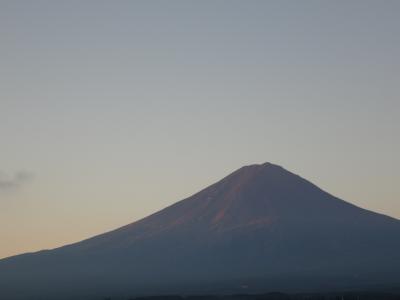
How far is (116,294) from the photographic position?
147 meters

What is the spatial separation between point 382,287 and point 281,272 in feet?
183

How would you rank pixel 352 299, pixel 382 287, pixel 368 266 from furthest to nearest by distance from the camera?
pixel 368 266, pixel 382 287, pixel 352 299

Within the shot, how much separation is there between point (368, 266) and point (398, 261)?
7371 mm

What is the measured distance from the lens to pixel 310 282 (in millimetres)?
161000

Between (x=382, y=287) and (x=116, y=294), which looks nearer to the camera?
(x=382, y=287)

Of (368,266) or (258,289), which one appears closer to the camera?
(258,289)

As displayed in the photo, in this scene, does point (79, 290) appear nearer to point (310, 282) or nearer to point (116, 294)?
point (116, 294)

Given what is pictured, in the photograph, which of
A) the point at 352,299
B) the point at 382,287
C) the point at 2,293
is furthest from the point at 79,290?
the point at 352,299

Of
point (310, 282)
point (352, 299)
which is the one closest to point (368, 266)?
point (310, 282)

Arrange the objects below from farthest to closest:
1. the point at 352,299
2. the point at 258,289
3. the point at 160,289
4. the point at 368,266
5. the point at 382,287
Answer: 1. the point at 368,266
2. the point at 160,289
3. the point at 258,289
4. the point at 382,287
5. the point at 352,299

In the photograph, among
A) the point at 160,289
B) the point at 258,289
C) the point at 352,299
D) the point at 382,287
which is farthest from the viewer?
the point at 160,289

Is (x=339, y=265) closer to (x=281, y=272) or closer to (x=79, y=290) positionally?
(x=281, y=272)

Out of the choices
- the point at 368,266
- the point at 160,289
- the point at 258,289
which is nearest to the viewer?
the point at 258,289

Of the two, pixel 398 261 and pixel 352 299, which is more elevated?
pixel 398 261
